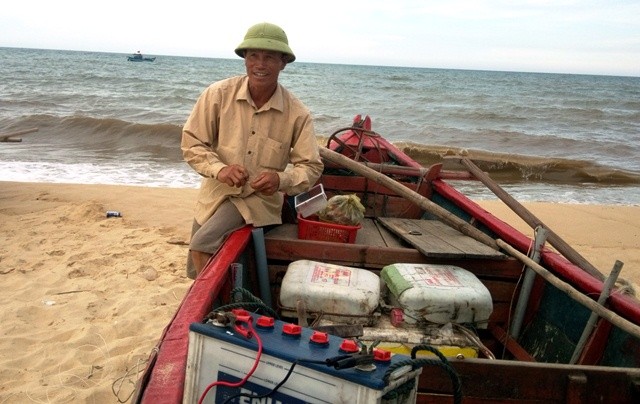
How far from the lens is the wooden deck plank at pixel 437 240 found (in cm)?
331

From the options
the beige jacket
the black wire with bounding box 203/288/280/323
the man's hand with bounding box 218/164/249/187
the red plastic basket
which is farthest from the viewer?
the red plastic basket

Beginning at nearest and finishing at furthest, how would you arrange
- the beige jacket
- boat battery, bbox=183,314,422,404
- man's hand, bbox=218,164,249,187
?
boat battery, bbox=183,314,422,404 < man's hand, bbox=218,164,249,187 < the beige jacket

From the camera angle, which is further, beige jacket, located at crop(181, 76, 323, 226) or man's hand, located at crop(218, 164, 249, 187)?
beige jacket, located at crop(181, 76, 323, 226)

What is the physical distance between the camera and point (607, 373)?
7.00ft

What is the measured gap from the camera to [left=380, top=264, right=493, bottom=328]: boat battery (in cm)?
286

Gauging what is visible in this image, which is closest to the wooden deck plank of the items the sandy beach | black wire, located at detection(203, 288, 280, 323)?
black wire, located at detection(203, 288, 280, 323)

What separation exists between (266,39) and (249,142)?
62 centimetres

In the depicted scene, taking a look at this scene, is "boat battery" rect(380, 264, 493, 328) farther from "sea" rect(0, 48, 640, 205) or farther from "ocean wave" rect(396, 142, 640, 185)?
"ocean wave" rect(396, 142, 640, 185)

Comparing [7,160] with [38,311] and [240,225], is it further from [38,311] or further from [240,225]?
[240,225]

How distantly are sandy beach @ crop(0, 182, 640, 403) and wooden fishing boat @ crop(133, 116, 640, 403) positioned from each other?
1496 millimetres

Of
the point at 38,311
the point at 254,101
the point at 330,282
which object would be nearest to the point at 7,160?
the point at 38,311

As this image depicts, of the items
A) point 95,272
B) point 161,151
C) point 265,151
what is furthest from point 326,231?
point 161,151

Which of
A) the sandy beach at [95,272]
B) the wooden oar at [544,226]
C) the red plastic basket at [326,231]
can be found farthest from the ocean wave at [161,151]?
the red plastic basket at [326,231]

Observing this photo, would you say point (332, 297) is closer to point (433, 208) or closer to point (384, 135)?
point (433, 208)
